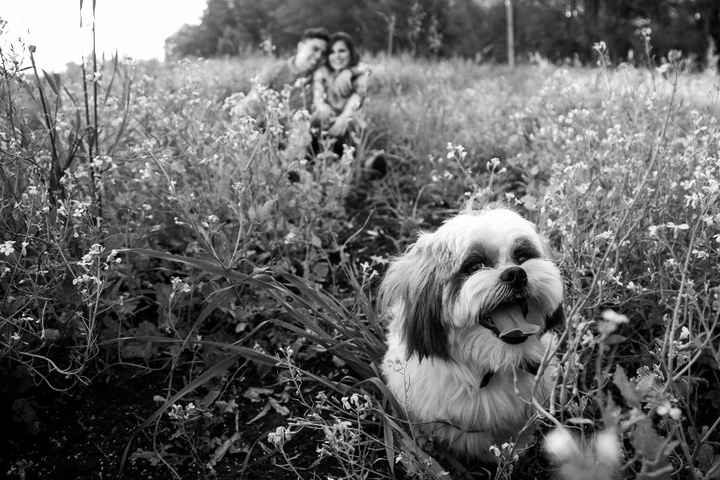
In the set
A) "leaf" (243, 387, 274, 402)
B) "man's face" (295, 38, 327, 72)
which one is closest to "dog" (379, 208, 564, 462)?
"leaf" (243, 387, 274, 402)

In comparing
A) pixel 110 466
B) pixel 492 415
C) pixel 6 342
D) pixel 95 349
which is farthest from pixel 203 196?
pixel 492 415

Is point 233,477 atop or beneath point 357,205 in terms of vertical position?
beneath

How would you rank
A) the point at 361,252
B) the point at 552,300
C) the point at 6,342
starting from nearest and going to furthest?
the point at 552,300 → the point at 6,342 → the point at 361,252

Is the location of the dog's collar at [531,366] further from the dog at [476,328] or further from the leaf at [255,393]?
the leaf at [255,393]

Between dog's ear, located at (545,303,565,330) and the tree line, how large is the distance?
22.1 meters

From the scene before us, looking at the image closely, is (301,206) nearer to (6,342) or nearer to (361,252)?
(361,252)

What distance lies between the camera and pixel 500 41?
34.3 metres

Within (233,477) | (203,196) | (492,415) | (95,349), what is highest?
(203,196)

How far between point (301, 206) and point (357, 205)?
1241mm

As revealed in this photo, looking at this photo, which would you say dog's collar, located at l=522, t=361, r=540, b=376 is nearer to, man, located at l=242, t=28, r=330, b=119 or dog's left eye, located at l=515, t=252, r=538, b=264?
dog's left eye, located at l=515, t=252, r=538, b=264

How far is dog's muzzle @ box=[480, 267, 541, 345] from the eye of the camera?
7.39ft

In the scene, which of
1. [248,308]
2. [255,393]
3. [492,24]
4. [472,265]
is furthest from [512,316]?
[492,24]

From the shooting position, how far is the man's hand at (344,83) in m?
5.64

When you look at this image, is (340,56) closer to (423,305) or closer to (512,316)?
(423,305)
